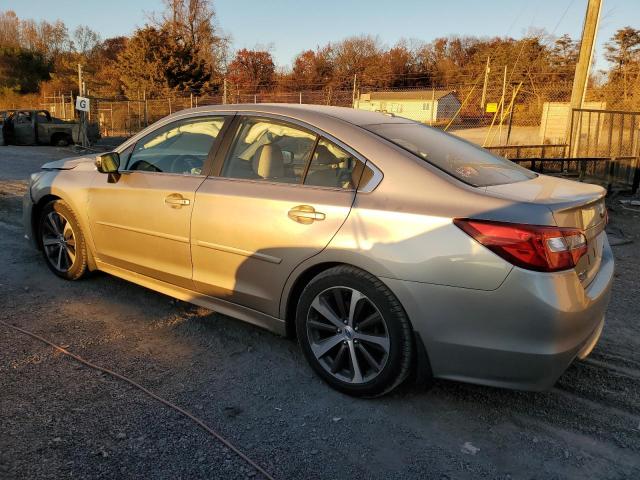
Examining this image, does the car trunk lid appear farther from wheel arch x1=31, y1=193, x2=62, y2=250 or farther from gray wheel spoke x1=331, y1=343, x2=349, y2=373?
wheel arch x1=31, y1=193, x2=62, y2=250

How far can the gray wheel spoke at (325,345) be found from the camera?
3.02m

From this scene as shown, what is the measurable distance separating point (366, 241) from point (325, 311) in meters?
0.52

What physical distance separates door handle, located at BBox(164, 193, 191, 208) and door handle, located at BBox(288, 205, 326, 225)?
923 millimetres

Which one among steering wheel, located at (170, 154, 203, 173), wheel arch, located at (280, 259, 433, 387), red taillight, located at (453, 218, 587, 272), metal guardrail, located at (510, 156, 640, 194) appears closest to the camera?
red taillight, located at (453, 218, 587, 272)

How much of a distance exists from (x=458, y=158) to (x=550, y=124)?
633 inches

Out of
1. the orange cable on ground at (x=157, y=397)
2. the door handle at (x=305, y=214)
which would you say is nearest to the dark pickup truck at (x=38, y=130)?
the orange cable on ground at (x=157, y=397)

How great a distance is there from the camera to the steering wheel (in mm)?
3777

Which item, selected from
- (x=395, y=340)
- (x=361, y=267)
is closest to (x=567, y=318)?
(x=395, y=340)

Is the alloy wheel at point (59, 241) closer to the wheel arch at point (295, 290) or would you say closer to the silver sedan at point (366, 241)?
the silver sedan at point (366, 241)

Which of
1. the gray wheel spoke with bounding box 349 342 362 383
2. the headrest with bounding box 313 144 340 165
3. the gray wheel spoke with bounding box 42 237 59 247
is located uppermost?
the headrest with bounding box 313 144 340 165

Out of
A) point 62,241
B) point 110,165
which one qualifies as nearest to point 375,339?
point 110,165

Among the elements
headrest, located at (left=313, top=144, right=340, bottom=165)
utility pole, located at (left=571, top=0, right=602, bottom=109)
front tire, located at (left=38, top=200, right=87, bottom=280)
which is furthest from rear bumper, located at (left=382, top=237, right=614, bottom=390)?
utility pole, located at (left=571, top=0, right=602, bottom=109)

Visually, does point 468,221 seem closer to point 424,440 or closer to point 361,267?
point 361,267

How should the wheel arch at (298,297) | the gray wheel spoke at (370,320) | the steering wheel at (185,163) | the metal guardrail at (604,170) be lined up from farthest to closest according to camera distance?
the metal guardrail at (604,170) → the steering wheel at (185,163) → the gray wheel spoke at (370,320) → the wheel arch at (298,297)
